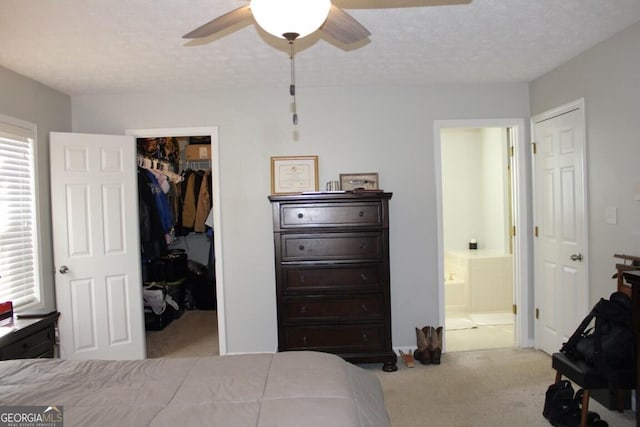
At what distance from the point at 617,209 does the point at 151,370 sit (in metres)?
2.91

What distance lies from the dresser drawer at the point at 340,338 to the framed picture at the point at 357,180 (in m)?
1.20

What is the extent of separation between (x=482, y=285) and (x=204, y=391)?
4034 mm

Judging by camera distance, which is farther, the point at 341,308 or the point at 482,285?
the point at 482,285

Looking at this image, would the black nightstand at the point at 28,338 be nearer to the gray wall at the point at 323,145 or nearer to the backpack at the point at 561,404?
the gray wall at the point at 323,145

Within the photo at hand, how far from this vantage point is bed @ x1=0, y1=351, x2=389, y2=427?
4.26ft

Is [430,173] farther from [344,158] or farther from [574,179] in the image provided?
[574,179]

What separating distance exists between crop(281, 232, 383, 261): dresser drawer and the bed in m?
1.48

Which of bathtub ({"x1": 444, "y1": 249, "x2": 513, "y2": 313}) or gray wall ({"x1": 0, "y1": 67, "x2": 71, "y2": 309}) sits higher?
gray wall ({"x1": 0, "y1": 67, "x2": 71, "y2": 309})

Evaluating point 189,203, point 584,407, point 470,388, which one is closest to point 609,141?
point 584,407

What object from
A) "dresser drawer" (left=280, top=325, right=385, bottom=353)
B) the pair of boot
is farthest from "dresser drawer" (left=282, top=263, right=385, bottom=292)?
the pair of boot

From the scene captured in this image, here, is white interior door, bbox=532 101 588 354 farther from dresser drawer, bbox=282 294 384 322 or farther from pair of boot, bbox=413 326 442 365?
dresser drawer, bbox=282 294 384 322

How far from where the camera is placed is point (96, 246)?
3510mm

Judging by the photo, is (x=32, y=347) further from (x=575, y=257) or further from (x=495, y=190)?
(x=495, y=190)

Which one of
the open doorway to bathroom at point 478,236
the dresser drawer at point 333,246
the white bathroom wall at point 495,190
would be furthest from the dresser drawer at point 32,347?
the white bathroom wall at point 495,190
